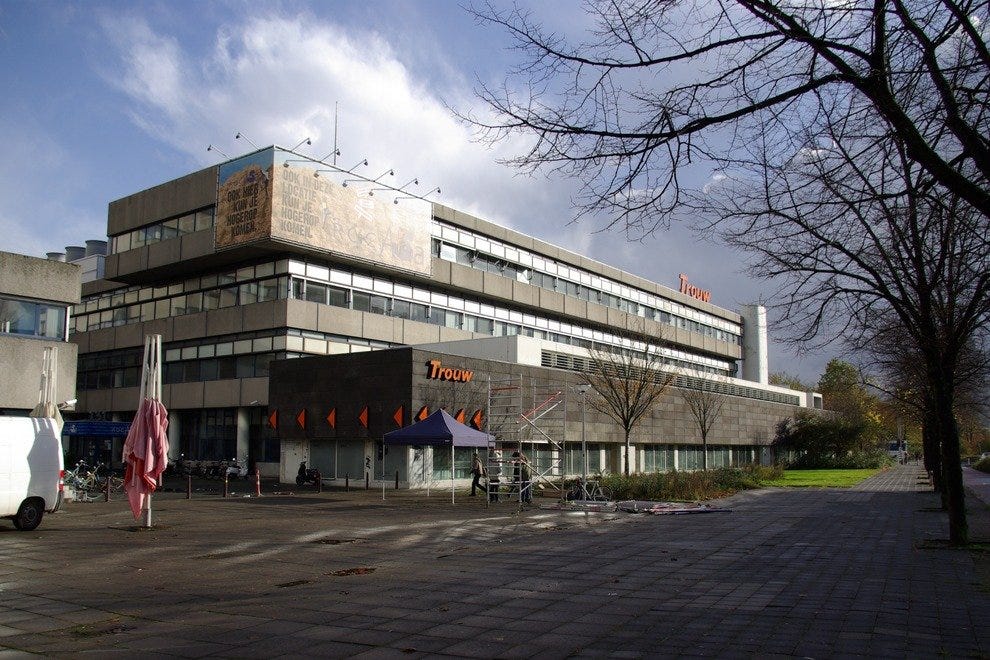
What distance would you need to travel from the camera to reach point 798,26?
6.30 m

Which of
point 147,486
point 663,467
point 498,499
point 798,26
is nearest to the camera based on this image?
point 798,26

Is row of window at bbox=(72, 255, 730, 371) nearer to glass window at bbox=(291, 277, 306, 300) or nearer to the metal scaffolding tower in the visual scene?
glass window at bbox=(291, 277, 306, 300)

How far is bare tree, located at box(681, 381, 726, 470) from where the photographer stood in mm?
52969

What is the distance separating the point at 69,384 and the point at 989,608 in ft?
95.6

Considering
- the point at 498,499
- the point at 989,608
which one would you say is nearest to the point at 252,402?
the point at 498,499

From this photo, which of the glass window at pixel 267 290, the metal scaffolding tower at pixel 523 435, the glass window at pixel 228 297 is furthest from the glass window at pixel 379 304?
the metal scaffolding tower at pixel 523 435

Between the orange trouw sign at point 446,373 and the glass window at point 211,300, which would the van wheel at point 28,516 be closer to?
the orange trouw sign at point 446,373

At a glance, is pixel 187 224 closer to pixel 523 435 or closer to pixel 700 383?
pixel 523 435

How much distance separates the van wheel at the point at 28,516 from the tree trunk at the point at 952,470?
1854cm

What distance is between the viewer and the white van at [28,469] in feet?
53.3

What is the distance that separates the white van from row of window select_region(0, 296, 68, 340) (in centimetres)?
1246

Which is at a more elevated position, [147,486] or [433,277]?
[433,277]

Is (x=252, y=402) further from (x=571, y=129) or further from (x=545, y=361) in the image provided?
(x=571, y=129)

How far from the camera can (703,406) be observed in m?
53.6
